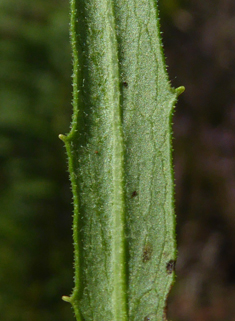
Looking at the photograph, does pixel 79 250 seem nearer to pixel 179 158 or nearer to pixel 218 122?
pixel 179 158

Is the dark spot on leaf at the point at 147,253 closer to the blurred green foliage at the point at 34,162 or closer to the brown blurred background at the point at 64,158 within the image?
the brown blurred background at the point at 64,158

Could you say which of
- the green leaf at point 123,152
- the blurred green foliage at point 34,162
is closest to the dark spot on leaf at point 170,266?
the green leaf at point 123,152

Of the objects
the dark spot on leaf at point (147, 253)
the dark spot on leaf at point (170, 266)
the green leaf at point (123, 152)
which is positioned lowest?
the dark spot on leaf at point (170, 266)

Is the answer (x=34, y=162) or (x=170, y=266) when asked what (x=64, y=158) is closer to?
(x=34, y=162)

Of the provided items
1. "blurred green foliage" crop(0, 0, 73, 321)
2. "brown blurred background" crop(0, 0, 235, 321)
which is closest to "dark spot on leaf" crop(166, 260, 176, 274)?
"brown blurred background" crop(0, 0, 235, 321)

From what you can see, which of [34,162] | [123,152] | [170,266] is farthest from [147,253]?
[34,162]

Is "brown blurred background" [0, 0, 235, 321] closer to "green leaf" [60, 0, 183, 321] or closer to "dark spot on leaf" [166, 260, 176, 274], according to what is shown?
"green leaf" [60, 0, 183, 321]

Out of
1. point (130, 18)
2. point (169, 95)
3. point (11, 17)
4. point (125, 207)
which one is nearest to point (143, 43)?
point (130, 18)
